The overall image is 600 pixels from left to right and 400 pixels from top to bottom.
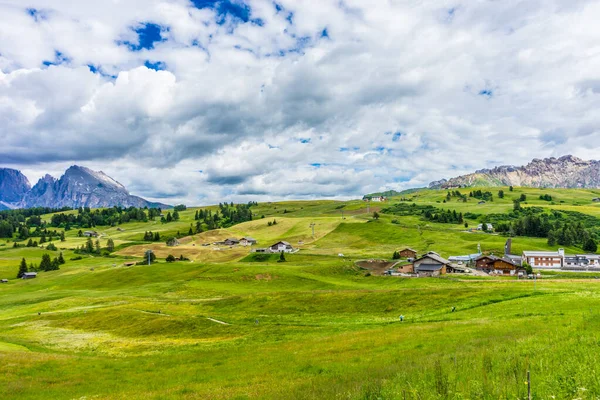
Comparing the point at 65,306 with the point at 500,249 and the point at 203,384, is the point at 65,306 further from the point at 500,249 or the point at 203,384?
the point at 500,249

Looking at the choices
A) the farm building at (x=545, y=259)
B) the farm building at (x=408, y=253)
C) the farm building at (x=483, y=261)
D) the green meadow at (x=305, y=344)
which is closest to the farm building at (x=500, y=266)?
the farm building at (x=483, y=261)

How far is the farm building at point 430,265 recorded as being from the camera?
120m

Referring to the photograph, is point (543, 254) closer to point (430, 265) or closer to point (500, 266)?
point (500, 266)

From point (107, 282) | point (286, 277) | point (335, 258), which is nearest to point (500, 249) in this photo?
point (335, 258)

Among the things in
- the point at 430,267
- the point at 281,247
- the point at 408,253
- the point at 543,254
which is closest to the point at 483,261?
the point at 430,267

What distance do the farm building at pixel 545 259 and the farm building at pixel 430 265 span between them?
1607 inches

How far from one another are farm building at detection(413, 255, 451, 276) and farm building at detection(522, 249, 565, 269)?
40.8m

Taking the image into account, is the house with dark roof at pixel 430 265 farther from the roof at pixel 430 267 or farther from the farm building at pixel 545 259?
the farm building at pixel 545 259

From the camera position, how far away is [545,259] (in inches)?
5522

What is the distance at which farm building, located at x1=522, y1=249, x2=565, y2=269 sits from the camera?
5463 inches

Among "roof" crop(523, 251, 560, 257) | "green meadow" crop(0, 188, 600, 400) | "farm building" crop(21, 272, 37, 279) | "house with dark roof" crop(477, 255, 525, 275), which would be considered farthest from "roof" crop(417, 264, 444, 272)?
"farm building" crop(21, 272, 37, 279)

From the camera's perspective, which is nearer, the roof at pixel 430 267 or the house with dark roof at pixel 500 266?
the roof at pixel 430 267

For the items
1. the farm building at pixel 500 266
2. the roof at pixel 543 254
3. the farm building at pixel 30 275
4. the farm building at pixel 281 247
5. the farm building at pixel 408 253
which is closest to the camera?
the farm building at pixel 500 266

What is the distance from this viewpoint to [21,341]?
167ft
